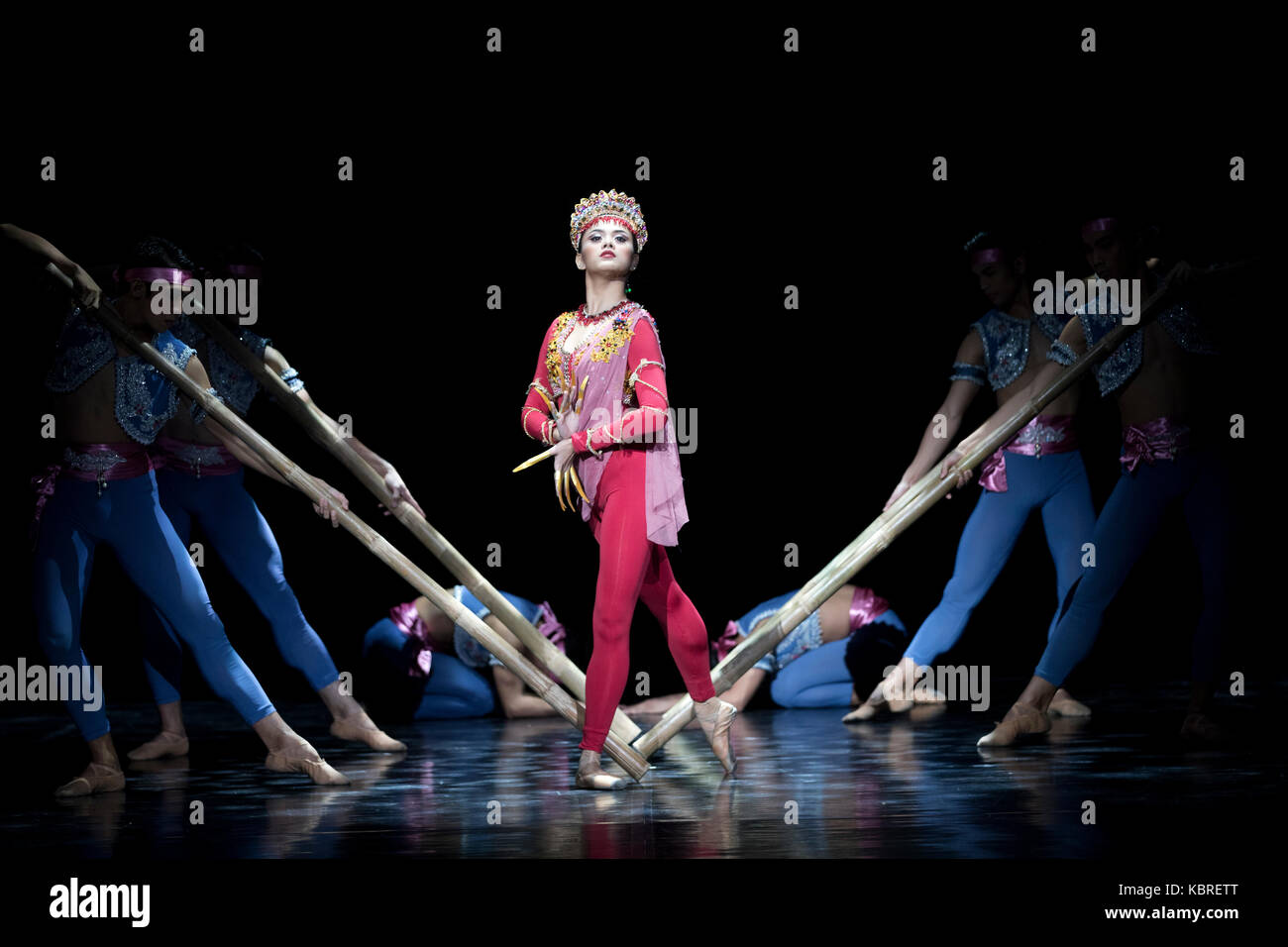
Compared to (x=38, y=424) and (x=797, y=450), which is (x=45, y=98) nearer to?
(x=38, y=424)

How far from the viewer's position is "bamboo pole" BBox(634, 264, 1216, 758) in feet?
14.5

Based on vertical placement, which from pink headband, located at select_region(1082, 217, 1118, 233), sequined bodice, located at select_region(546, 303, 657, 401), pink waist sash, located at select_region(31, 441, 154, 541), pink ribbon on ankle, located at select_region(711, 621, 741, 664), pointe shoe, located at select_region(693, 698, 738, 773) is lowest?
pointe shoe, located at select_region(693, 698, 738, 773)

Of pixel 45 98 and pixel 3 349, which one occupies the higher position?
pixel 45 98

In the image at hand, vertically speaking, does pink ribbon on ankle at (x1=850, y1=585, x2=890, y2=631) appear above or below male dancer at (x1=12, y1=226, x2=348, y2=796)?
below

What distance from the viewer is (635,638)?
6480mm

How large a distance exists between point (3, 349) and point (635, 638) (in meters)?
2.72

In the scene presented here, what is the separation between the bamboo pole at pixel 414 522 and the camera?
448 centimetres

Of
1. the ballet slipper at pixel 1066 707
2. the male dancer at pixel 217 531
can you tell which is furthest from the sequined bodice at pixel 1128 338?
the male dancer at pixel 217 531

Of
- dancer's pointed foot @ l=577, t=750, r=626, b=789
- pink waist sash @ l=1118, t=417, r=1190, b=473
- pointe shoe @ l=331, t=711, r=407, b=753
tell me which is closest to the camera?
dancer's pointed foot @ l=577, t=750, r=626, b=789

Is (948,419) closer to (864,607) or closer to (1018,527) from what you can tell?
(1018,527)

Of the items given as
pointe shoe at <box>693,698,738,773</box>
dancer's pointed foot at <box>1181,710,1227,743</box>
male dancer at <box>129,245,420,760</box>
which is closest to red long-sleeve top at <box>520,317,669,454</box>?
pointe shoe at <box>693,698,738,773</box>

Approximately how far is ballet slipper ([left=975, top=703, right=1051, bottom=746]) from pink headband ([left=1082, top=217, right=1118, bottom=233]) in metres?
1.46

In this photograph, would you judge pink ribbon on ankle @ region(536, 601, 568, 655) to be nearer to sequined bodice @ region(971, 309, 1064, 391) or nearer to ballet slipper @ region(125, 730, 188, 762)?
ballet slipper @ region(125, 730, 188, 762)

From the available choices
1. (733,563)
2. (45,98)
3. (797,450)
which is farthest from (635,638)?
(45,98)
